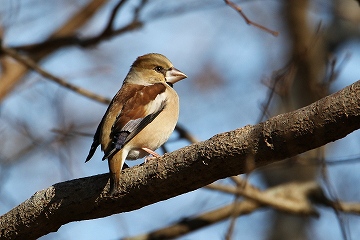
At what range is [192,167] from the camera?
4137 millimetres

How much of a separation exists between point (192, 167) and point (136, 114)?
61.0 inches

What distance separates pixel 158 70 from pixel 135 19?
760 millimetres

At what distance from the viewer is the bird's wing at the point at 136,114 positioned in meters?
5.21

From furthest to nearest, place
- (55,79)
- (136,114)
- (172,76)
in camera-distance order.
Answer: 1. (55,79)
2. (172,76)
3. (136,114)

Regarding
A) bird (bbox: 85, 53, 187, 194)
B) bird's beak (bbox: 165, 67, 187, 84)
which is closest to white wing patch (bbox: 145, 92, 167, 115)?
bird (bbox: 85, 53, 187, 194)

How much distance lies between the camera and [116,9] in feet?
22.6

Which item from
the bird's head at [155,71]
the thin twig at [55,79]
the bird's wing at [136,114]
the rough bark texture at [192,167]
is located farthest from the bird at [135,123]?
the thin twig at [55,79]

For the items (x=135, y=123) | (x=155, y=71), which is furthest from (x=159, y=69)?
(x=135, y=123)

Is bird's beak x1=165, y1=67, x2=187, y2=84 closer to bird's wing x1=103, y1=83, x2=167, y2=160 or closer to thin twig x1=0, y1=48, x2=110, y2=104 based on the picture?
bird's wing x1=103, y1=83, x2=167, y2=160

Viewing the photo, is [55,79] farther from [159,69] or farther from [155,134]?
[155,134]

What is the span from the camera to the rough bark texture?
362 cm

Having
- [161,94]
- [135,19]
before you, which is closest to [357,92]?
[161,94]

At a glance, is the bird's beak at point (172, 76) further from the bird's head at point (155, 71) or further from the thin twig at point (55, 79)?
the thin twig at point (55, 79)

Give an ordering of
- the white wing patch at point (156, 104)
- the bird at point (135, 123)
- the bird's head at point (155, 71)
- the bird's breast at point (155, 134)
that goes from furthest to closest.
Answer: the bird's head at point (155, 71)
the white wing patch at point (156, 104)
the bird's breast at point (155, 134)
the bird at point (135, 123)
